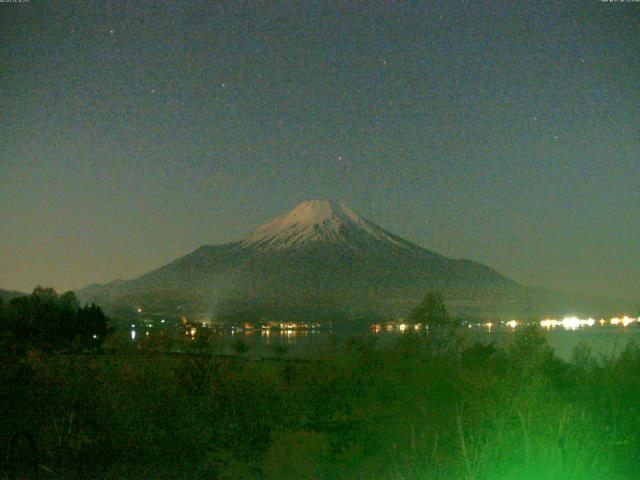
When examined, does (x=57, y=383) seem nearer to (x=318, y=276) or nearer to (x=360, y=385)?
(x=360, y=385)

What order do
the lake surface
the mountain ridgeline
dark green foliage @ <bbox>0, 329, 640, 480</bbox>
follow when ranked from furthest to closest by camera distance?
the mountain ridgeline → the lake surface → dark green foliage @ <bbox>0, 329, 640, 480</bbox>

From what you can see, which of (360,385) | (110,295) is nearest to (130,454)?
(360,385)

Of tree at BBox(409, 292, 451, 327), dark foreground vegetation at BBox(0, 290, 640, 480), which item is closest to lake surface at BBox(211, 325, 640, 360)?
dark foreground vegetation at BBox(0, 290, 640, 480)

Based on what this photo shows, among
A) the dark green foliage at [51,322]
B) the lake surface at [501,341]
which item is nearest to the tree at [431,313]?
the lake surface at [501,341]

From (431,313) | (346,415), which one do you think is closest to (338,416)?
(346,415)

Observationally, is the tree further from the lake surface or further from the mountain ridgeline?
the mountain ridgeline

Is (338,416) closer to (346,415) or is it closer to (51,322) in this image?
(346,415)
